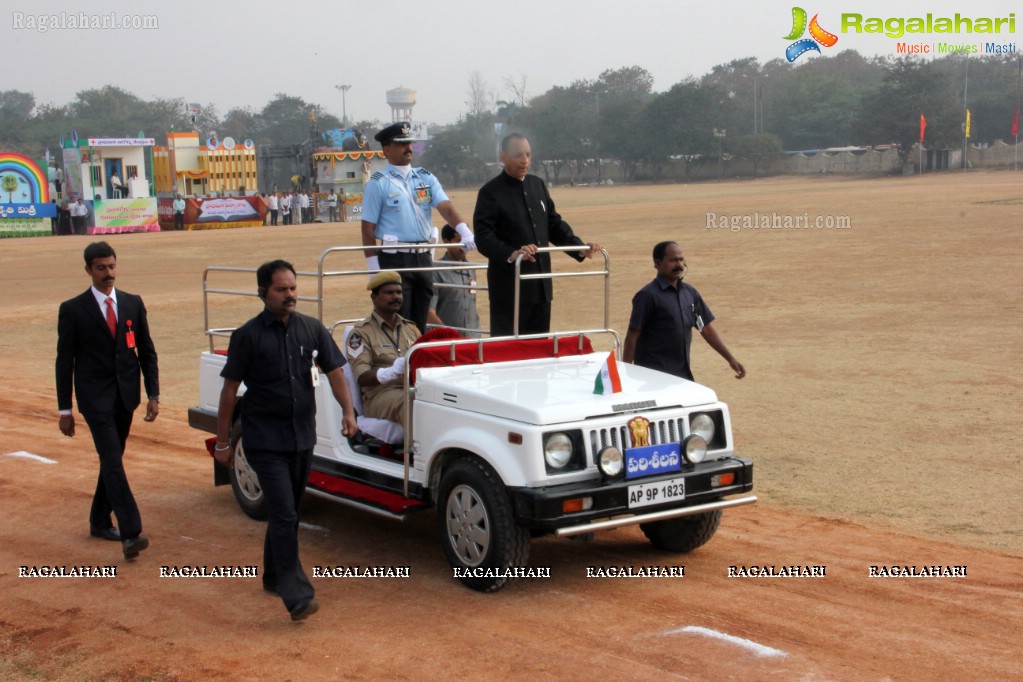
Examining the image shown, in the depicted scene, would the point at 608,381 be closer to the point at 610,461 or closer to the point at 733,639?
the point at 610,461

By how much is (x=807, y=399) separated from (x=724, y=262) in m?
15.2

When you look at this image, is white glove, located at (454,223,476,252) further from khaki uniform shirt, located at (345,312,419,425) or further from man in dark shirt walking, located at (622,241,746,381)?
man in dark shirt walking, located at (622,241,746,381)

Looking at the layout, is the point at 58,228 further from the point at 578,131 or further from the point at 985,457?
the point at 578,131

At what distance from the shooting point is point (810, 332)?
1639cm

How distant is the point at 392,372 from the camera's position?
685cm

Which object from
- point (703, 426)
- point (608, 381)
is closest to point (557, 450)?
point (608, 381)

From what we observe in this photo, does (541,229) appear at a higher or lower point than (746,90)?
lower

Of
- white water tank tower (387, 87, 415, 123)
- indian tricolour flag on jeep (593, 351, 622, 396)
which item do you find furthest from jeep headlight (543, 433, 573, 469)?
white water tank tower (387, 87, 415, 123)

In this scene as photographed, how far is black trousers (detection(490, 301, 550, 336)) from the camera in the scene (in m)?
7.60

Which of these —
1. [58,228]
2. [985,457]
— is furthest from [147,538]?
[58,228]

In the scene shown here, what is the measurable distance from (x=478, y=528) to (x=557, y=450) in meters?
0.62

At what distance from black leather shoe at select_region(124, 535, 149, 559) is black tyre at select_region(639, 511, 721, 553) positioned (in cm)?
312

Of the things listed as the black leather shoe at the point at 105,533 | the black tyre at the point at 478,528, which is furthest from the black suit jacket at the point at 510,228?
the black leather shoe at the point at 105,533

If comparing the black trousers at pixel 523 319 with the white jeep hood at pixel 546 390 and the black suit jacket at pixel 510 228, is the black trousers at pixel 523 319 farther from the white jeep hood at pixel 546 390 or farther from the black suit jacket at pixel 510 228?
the white jeep hood at pixel 546 390
